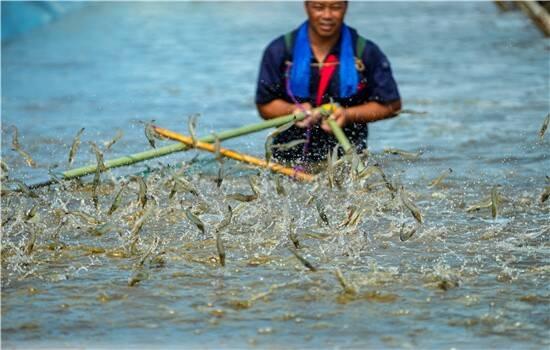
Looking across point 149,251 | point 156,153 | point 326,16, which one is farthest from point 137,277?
point 326,16

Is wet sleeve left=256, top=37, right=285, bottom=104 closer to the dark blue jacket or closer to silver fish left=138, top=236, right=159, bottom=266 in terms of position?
the dark blue jacket

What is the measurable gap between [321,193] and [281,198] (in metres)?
0.28

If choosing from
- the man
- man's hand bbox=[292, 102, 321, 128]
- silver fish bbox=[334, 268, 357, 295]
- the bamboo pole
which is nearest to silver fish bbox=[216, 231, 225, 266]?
silver fish bbox=[334, 268, 357, 295]

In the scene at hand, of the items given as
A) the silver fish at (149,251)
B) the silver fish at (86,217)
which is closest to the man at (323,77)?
the silver fish at (86,217)

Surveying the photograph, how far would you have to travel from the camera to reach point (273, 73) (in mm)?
8133

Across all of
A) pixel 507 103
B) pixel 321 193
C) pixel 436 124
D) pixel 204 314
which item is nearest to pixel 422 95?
pixel 507 103

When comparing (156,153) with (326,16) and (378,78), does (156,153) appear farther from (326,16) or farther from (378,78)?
(378,78)

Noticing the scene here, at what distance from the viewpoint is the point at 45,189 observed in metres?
7.77

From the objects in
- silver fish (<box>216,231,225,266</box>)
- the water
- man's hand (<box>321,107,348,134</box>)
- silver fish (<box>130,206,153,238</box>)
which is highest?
man's hand (<box>321,107,348,134</box>)

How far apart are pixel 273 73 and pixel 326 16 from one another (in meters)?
0.49

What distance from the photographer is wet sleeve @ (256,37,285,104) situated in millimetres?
8109

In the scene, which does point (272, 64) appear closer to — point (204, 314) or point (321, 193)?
point (321, 193)

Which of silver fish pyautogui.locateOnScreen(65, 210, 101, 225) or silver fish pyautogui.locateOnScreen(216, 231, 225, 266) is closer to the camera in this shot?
silver fish pyautogui.locateOnScreen(216, 231, 225, 266)

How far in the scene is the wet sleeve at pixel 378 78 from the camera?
8086 mm
